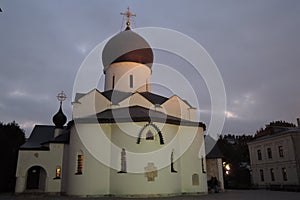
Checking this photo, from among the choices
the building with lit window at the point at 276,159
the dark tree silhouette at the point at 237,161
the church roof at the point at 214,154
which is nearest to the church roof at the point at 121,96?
the church roof at the point at 214,154

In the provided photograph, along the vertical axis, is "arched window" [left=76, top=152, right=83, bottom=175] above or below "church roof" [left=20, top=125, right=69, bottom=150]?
below

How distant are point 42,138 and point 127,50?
11316mm

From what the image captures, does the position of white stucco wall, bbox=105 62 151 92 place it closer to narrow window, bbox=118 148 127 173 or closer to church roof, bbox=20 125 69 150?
church roof, bbox=20 125 69 150

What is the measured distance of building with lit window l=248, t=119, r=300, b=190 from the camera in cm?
2791

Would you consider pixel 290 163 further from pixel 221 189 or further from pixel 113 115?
pixel 113 115

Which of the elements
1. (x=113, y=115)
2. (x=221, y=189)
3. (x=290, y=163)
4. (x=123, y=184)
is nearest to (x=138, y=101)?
(x=113, y=115)

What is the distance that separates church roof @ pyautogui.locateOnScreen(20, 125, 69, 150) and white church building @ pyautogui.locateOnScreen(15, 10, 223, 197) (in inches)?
3.2

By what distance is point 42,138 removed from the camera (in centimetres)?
2522

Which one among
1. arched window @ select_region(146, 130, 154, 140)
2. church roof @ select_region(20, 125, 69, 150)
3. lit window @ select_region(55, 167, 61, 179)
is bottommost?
lit window @ select_region(55, 167, 61, 179)

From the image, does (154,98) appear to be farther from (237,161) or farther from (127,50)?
(237,161)

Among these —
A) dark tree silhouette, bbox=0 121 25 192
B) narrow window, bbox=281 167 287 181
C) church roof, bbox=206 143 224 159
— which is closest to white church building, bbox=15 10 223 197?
dark tree silhouette, bbox=0 121 25 192

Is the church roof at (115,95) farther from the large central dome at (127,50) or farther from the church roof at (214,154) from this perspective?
the church roof at (214,154)

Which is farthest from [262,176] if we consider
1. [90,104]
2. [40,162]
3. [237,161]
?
[40,162]

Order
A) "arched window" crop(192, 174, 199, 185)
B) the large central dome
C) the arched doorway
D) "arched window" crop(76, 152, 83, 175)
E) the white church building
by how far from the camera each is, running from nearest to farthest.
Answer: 1. the white church building
2. "arched window" crop(76, 152, 83, 175)
3. "arched window" crop(192, 174, 199, 185)
4. the large central dome
5. the arched doorway
